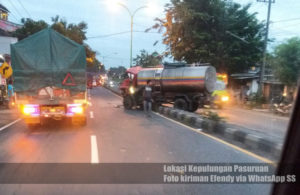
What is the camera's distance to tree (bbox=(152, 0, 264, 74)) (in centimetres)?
2470

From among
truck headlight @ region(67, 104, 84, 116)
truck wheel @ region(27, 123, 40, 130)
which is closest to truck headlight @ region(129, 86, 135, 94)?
truck wheel @ region(27, 123, 40, 130)

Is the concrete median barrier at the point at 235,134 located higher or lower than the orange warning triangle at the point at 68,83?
lower

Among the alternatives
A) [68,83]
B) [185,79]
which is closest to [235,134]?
[68,83]

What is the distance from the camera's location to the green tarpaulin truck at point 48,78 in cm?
905

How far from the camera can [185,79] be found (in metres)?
15.4

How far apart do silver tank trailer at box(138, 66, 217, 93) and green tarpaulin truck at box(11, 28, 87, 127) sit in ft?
23.2

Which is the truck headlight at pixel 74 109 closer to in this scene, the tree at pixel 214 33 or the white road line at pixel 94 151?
the white road line at pixel 94 151

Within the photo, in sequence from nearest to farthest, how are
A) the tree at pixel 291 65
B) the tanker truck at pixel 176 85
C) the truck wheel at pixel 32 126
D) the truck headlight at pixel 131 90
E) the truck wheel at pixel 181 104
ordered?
the tree at pixel 291 65 → the truck wheel at pixel 32 126 → the tanker truck at pixel 176 85 → the truck wheel at pixel 181 104 → the truck headlight at pixel 131 90

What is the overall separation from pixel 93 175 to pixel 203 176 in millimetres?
1908

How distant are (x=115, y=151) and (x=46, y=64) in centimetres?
446

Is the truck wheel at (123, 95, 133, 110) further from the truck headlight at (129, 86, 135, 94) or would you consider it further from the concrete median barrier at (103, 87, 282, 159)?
the concrete median barrier at (103, 87, 282, 159)

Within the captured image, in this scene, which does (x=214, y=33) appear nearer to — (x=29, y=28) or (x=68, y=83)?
(x=68, y=83)

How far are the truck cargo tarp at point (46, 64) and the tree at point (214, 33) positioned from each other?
1645 cm

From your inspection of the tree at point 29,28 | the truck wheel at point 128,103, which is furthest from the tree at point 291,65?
the tree at point 29,28
